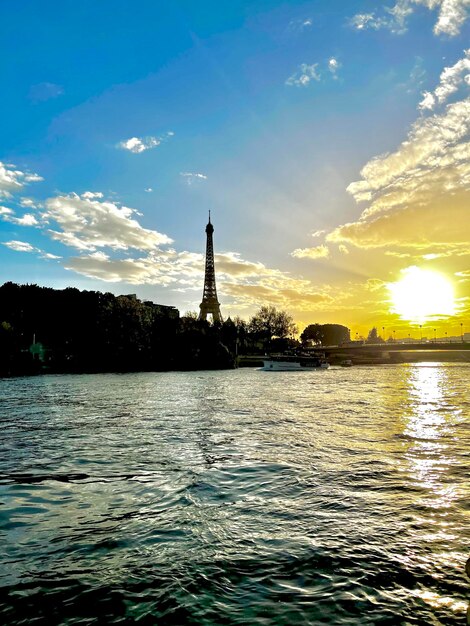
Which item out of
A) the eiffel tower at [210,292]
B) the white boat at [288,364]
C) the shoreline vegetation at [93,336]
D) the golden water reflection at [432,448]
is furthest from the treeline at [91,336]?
the golden water reflection at [432,448]

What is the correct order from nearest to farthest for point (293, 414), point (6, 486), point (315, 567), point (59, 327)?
point (315, 567) → point (6, 486) → point (293, 414) → point (59, 327)

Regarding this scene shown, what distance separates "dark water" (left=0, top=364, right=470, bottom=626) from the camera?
21.0ft

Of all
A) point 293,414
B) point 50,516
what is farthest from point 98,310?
point 50,516

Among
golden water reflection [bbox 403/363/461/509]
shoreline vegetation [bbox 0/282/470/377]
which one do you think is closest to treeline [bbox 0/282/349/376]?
shoreline vegetation [bbox 0/282/470/377]

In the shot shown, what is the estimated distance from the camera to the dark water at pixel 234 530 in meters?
6.41

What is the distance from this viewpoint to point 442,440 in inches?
805

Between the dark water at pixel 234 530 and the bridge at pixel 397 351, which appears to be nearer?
the dark water at pixel 234 530

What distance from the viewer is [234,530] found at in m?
9.23

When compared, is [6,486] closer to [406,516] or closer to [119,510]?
[119,510]

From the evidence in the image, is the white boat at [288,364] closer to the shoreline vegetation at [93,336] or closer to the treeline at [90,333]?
the shoreline vegetation at [93,336]

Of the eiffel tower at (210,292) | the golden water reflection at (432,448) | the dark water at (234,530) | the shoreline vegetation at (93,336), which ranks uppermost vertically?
the eiffel tower at (210,292)

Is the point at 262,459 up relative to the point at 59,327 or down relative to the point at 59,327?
down

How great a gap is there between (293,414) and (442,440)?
11.4m

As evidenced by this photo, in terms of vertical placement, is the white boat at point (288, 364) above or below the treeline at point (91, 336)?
below
